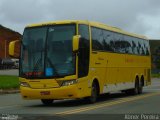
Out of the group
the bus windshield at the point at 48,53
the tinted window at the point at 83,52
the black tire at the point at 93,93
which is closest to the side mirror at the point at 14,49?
the bus windshield at the point at 48,53

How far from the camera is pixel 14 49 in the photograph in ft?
72.0

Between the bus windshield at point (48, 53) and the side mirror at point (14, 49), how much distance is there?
33 centimetres

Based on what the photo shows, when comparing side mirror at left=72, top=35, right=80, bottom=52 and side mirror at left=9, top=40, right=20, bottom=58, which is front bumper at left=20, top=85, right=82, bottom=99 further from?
side mirror at left=9, top=40, right=20, bottom=58

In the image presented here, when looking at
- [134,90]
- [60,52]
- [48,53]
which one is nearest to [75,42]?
[60,52]

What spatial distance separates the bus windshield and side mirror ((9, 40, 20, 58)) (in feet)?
1.08

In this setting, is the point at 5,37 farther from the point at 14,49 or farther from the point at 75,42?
the point at 75,42

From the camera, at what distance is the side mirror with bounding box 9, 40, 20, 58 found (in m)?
21.7

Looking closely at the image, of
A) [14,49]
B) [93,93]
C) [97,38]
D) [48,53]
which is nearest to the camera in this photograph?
[48,53]

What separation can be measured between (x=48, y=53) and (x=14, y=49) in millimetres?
1498

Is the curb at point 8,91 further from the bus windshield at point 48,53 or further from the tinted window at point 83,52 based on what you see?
the tinted window at point 83,52

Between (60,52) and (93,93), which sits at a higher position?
(60,52)

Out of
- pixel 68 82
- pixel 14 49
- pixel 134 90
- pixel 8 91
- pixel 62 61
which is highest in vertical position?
pixel 14 49

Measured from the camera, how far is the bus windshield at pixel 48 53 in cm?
2102

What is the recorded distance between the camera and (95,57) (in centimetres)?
2284
